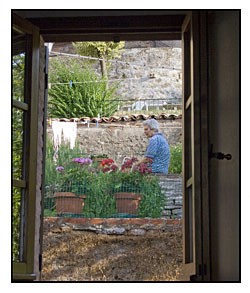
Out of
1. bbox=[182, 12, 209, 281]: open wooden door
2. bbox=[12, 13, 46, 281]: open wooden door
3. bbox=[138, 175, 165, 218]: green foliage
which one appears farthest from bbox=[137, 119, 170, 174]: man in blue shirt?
bbox=[12, 13, 46, 281]: open wooden door

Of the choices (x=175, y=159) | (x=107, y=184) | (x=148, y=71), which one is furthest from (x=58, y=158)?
(x=148, y=71)

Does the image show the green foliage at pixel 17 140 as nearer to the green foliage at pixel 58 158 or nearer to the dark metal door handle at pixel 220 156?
the dark metal door handle at pixel 220 156

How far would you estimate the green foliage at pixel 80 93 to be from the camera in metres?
4.21

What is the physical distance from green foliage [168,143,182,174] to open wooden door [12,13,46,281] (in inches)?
54.4

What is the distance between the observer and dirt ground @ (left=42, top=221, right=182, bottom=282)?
373cm

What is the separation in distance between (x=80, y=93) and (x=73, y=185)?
81 cm

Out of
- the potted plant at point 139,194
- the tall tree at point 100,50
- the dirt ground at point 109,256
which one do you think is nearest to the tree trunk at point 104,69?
the tall tree at point 100,50

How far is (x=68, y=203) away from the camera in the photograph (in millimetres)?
4145

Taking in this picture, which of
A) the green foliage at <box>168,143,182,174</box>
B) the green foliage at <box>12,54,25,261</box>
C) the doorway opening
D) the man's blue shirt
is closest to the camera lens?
the green foliage at <box>12,54,25,261</box>

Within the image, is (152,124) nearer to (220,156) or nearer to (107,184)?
(107,184)

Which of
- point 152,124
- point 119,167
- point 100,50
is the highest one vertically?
point 100,50

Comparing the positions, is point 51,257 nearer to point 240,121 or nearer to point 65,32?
point 65,32

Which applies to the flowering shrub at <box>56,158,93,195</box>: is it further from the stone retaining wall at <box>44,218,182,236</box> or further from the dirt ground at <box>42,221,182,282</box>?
the dirt ground at <box>42,221,182,282</box>

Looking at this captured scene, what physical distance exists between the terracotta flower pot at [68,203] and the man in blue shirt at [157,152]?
60 centimetres
